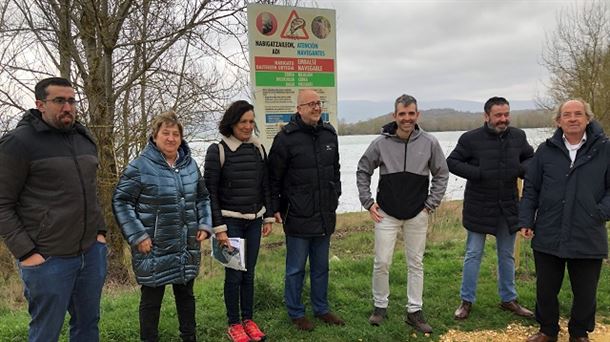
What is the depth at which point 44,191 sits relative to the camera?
9.93ft

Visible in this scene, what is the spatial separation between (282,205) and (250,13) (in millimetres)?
2071

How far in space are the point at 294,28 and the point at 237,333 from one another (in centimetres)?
318

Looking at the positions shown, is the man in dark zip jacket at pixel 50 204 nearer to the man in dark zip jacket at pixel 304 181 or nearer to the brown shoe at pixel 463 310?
the man in dark zip jacket at pixel 304 181

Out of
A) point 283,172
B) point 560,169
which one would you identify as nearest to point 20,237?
point 283,172

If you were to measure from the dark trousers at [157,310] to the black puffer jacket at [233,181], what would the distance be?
59 centimetres

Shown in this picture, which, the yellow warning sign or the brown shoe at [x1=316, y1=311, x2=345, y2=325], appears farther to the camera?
the yellow warning sign

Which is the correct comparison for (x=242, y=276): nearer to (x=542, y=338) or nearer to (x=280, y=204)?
(x=280, y=204)

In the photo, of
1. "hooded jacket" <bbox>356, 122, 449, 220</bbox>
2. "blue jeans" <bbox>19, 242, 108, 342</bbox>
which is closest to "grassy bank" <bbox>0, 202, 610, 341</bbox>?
"blue jeans" <bbox>19, 242, 108, 342</bbox>

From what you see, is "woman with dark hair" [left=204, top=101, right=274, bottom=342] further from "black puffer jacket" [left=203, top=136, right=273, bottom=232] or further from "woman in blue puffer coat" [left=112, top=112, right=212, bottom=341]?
"woman in blue puffer coat" [left=112, top=112, right=212, bottom=341]

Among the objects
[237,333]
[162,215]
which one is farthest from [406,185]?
[162,215]

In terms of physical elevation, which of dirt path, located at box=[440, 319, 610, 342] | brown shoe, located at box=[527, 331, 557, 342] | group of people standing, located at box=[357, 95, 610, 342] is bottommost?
dirt path, located at box=[440, 319, 610, 342]

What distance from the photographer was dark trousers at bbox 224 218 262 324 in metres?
4.06

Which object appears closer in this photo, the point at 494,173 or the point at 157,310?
the point at 157,310

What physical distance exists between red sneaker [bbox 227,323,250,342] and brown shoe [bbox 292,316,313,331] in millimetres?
514
